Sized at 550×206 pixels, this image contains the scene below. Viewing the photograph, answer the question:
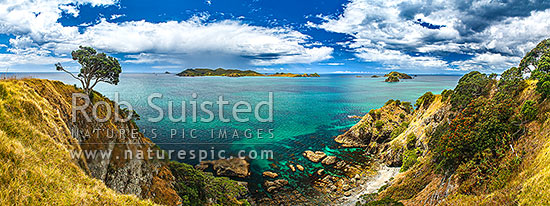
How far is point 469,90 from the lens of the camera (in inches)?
1506

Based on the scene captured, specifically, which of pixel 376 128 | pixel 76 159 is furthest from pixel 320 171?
pixel 76 159

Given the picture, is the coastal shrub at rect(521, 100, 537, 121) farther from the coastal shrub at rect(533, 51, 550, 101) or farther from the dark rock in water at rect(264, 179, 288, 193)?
the dark rock in water at rect(264, 179, 288, 193)

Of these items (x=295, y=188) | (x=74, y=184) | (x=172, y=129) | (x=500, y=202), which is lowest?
(x=295, y=188)

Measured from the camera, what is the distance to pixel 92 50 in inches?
1186

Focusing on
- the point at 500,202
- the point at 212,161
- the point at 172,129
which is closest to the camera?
the point at 500,202

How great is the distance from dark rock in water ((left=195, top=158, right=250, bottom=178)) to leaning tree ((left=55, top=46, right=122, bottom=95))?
21.3 m

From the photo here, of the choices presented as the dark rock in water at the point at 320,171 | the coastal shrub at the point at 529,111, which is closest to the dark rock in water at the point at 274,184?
the dark rock in water at the point at 320,171

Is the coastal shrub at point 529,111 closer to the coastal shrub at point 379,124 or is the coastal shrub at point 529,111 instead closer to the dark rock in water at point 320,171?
the dark rock in water at point 320,171

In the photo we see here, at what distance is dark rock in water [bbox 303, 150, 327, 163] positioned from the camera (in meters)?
48.6

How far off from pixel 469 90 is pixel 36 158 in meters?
52.1

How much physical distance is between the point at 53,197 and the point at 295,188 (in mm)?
32086

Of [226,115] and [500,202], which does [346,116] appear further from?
[500,202]

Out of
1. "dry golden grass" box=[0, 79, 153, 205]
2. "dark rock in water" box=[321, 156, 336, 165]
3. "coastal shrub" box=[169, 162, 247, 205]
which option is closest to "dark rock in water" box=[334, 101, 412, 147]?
"dark rock in water" box=[321, 156, 336, 165]

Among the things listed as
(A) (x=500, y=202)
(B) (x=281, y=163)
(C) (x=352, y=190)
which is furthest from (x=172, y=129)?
(A) (x=500, y=202)
